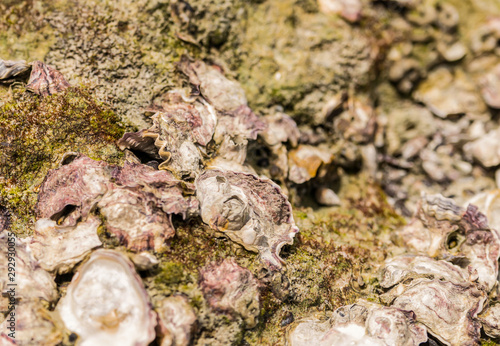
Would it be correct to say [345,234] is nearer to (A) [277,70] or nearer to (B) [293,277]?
(B) [293,277]

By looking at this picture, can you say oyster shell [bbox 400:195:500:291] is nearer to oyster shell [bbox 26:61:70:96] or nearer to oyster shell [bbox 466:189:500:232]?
oyster shell [bbox 466:189:500:232]

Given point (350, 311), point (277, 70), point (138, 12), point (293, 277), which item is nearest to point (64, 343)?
point (293, 277)

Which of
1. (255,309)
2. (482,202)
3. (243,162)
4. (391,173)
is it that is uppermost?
(243,162)

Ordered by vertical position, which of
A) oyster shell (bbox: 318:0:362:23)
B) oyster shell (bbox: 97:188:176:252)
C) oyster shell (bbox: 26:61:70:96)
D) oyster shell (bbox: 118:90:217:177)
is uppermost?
oyster shell (bbox: 318:0:362:23)

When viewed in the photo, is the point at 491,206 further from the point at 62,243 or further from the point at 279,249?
the point at 62,243

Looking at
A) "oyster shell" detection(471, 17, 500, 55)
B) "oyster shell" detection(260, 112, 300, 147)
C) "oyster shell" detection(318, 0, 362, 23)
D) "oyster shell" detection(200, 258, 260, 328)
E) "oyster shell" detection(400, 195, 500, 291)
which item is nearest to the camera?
"oyster shell" detection(200, 258, 260, 328)

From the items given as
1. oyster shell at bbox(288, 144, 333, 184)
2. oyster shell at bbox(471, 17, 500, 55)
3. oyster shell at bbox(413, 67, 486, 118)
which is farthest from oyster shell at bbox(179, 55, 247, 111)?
oyster shell at bbox(471, 17, 500, 55)

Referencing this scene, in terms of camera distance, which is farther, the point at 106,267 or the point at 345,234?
the point at 345,234
